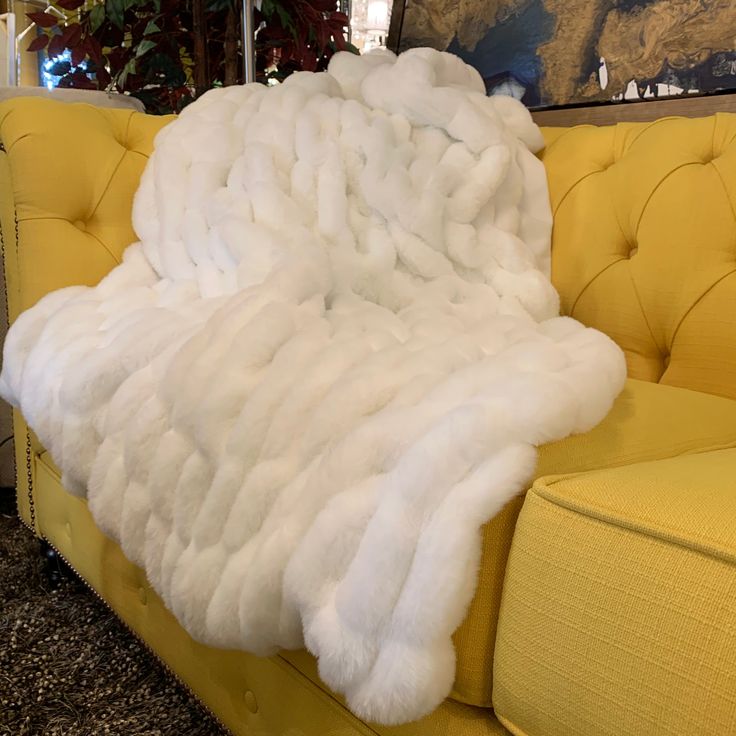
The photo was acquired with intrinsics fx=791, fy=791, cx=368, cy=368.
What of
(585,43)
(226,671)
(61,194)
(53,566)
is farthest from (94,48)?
(226,671)

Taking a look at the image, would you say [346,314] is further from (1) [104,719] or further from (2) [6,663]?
(2) [6,663]

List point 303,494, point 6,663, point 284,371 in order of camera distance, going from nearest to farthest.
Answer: point 303,494, point 284,371, point 6,663

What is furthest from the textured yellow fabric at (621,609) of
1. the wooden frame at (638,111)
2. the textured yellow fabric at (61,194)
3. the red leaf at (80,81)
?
the red leaf at (80,81)

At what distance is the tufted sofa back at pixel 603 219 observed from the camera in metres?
1.17

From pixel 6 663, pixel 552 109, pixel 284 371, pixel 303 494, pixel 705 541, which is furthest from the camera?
pixel 552 109

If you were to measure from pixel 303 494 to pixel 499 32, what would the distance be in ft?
5.17

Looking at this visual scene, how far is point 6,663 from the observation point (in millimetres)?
1181

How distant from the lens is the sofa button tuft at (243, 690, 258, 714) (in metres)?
0.87

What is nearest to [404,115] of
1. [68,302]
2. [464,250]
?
[464,250]

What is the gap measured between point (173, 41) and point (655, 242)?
1415mm

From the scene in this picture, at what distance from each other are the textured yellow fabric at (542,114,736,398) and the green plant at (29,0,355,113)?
0.93m

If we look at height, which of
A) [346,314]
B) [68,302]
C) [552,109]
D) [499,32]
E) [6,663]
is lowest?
[6,663]

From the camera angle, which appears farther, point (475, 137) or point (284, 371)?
point (475, 137)

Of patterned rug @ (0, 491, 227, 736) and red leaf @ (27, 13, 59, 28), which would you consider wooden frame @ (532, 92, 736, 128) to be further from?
patterned rug @ (0, 491, 227, 736)
